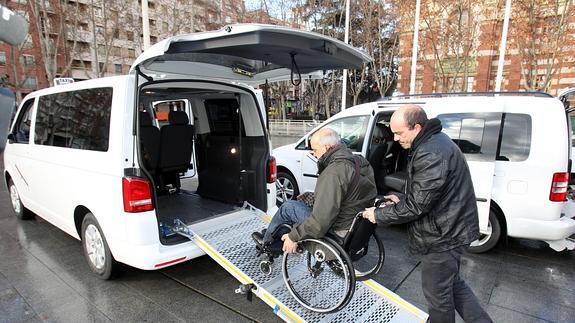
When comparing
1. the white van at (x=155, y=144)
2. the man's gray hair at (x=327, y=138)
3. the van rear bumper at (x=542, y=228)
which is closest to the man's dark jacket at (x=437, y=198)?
the man's gray hair at (x=327, y=138)

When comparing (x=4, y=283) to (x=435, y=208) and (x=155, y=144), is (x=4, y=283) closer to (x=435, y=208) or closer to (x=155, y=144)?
(x=155, y=144)

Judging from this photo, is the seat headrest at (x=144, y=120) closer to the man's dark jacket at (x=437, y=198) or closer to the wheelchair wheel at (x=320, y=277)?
the wheelchair wheel at (x=320, y=277)

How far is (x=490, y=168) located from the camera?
360 centimetres

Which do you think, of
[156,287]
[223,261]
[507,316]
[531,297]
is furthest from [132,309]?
[531,297]

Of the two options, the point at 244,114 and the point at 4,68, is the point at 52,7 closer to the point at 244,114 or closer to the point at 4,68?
the point at 4,68

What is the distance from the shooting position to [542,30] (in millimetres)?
18250

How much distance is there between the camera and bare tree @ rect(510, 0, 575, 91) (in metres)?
17.1

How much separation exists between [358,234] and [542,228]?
2.46m

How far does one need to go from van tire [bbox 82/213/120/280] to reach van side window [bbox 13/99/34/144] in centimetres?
190

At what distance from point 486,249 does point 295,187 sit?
10.2 feet

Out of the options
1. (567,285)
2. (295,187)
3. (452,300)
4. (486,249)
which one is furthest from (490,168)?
(295,187)

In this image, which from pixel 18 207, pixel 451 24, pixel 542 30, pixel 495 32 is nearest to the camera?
pixel 18 207

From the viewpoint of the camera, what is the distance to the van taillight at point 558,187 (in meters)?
3.43

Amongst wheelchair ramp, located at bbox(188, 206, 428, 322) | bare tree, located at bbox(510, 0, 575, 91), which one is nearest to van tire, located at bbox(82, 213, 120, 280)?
wheelchair ramp, located at bbox(188, 206, 428, 322)
